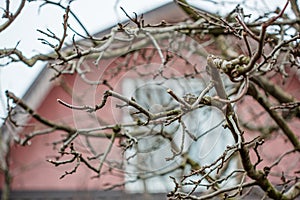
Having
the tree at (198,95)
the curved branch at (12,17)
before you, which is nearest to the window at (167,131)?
the tree at (198,95)

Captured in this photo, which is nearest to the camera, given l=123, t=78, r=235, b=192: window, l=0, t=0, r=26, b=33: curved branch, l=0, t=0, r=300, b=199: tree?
l=0, t=0, r=300, b=199: tree

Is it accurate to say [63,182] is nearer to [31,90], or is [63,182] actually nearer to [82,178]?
[82,178]

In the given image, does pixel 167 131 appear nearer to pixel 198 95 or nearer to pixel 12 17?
pixel 198 95

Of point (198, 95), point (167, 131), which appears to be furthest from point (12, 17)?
point (167, 131)

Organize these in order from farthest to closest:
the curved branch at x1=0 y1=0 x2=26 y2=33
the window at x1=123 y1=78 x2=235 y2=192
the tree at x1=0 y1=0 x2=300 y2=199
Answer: the window at x1=123 y1=78 x2=235 y2=192
the curved branch at x1=0 y1=0 x2=26 y2=33
the tree at x1=0 y1=0 x2=300 y2=199

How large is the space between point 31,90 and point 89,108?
25.6 ft

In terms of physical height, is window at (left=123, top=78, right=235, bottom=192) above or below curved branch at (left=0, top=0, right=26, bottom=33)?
below

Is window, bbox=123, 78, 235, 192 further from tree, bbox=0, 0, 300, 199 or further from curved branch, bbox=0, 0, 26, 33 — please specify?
curved branch, bbox=0, 0, 26, 33

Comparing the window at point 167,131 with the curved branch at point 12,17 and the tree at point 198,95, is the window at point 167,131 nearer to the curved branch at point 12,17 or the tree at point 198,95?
the tree at point 198,95

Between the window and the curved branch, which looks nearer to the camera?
the curved branch

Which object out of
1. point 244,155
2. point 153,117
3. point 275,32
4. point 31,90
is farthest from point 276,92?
point 31,90

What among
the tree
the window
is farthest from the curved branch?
the window

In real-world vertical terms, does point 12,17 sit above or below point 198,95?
above

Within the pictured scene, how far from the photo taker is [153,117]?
2254mm
